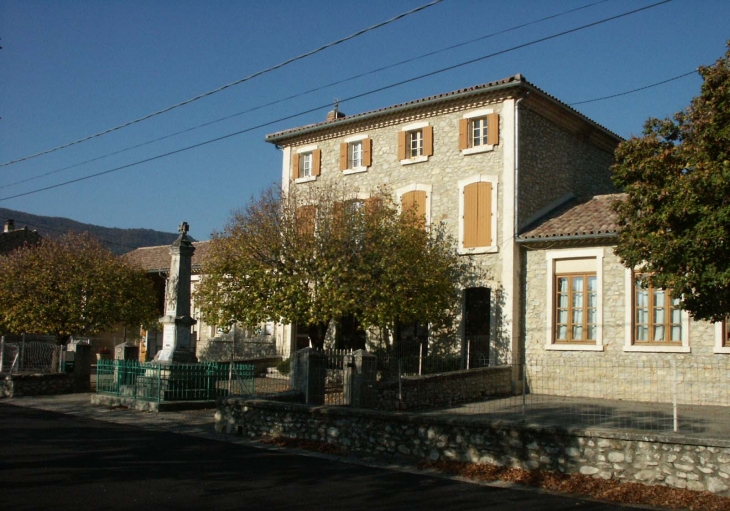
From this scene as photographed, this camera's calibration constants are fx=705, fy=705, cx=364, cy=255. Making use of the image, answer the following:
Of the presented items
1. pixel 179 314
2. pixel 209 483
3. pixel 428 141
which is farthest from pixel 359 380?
pixel 428 141

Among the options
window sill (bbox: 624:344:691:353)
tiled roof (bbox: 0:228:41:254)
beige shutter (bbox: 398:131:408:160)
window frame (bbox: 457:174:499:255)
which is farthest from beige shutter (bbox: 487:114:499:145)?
tiled roof (bbox: 0:228:41:254)

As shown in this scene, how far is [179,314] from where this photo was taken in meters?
17.1

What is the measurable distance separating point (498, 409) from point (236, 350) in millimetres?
14168

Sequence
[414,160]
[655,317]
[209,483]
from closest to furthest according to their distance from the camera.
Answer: [209,483] < [655,317] < [414,160]

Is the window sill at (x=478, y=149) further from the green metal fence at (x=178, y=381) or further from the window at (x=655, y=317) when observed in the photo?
the green metal fence at (x=178, y=381)

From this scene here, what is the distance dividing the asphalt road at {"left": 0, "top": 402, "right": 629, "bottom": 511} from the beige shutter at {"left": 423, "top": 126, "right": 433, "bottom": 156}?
1304 centimetres

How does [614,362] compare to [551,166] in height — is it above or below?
below

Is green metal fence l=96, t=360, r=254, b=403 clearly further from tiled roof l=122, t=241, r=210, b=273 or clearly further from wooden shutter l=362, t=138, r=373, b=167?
tiled roof l=122, t=241, r=210, b=273

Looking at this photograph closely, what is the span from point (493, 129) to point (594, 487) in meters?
13.8

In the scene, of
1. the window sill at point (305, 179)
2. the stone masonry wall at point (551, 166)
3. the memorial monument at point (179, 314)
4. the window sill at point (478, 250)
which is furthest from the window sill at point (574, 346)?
the window sill at point (305, 179)

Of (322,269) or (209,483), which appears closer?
(209,483)

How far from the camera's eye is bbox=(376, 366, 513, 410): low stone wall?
1590cm

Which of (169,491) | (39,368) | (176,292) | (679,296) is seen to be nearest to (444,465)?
(169,491)

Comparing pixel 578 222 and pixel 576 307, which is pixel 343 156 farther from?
pixel 576 307
